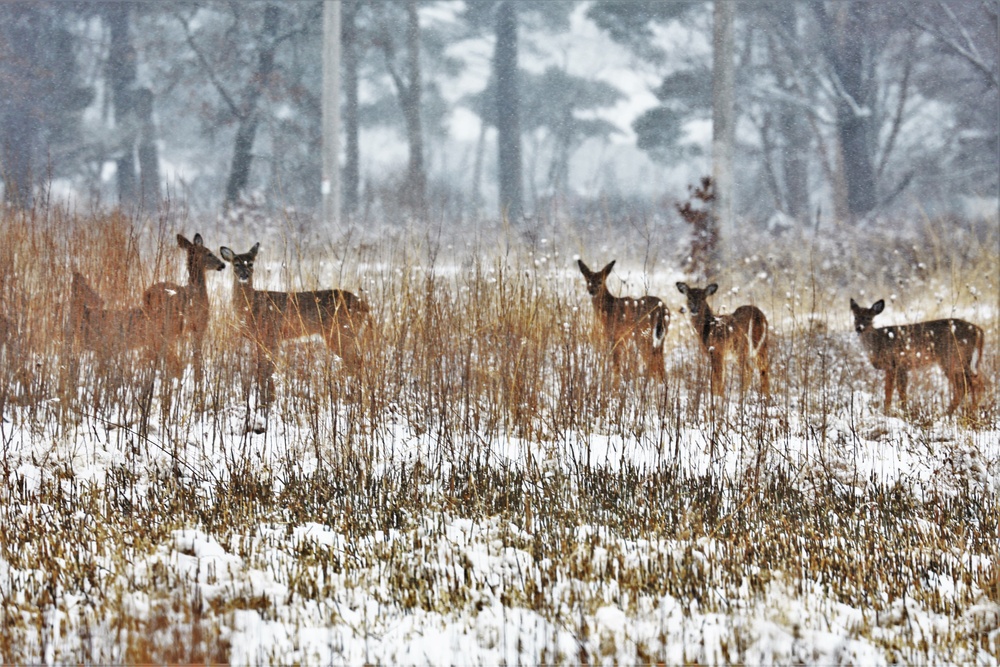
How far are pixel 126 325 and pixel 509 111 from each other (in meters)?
16.1

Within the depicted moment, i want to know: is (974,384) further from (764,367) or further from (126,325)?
(126,325)

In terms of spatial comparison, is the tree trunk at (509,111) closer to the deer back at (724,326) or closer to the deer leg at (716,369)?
the deer back at (724,326)

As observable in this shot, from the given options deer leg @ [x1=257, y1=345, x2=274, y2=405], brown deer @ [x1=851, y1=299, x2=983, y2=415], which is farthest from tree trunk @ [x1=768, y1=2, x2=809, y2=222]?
deer leg @ [x1=257, y1=345, x2=274, y2=405]

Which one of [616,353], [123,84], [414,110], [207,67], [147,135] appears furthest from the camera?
[123,84]

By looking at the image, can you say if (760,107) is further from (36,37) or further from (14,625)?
(14,625)

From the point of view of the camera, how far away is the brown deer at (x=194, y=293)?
536cm

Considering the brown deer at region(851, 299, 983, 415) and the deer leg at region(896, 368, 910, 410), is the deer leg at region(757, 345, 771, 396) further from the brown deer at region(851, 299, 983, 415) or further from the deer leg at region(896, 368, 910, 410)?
the deer leg at region(896, 368, 910, 410)

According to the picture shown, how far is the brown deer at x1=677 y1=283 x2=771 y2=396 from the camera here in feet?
20.5

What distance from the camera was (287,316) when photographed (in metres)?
5.64

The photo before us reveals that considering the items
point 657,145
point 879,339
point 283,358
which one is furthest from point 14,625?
point 657,145

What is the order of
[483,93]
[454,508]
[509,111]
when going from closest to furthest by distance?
[454,508], [509,111], [483,93]

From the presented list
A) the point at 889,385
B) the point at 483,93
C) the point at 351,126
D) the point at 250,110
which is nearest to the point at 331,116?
the point at 250,110

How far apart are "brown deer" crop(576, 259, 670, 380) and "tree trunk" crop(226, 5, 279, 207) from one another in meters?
13.5

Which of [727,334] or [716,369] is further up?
[727,334]
